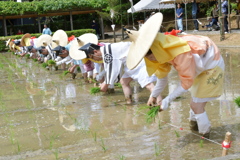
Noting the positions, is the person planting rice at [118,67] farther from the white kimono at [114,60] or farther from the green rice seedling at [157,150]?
the green rice seedling at [157,150]

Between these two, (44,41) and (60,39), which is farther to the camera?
(44,41)

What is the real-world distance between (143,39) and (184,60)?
49cm

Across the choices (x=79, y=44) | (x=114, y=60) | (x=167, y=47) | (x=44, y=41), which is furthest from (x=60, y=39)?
(x=167, y=47)

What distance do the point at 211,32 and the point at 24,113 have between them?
46.8 ft

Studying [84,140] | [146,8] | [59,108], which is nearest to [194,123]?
[84,140]

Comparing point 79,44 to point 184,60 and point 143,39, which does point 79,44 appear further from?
point 184,60

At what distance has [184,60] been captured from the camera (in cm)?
400

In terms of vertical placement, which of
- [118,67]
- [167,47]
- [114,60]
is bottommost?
[118,67]

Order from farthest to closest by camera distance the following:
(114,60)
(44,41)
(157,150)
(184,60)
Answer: (44,41) < (114,60) < (157,150) < (184,60)

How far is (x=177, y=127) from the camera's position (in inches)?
196

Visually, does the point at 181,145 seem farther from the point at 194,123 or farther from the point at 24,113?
the point at 24,113

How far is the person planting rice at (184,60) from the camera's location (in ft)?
13.1

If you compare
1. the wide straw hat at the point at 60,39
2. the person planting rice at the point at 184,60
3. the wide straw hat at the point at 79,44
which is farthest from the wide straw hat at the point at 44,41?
the person planting rice at the point at 184,60

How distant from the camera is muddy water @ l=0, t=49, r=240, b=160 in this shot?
4234 mm
